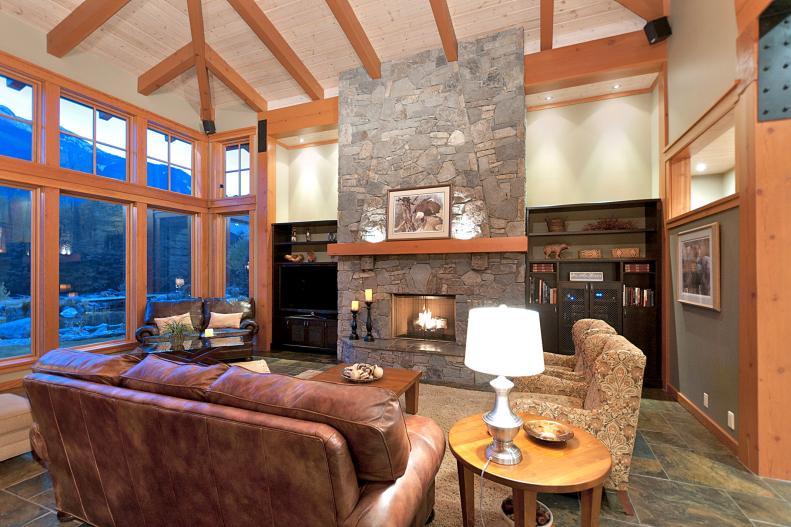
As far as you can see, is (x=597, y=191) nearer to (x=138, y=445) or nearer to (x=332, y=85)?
(x=332, y=85)

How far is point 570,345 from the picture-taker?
4629 millimetres

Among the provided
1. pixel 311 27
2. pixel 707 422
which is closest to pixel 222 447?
pixel 707 422

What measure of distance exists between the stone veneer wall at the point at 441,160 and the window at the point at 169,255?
119 inches

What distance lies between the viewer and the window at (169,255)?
5.77 metres

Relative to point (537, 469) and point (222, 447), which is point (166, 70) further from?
point (537, 469)

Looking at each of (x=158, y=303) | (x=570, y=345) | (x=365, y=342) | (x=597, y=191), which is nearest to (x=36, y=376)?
(x=365, y=342)

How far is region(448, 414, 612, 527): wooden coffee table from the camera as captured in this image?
4.48 feet

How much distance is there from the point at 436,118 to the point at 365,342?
3.29 m

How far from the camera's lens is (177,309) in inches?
216

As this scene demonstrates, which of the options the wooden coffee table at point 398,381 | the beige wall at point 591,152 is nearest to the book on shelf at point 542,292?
the beige wall at point 591,152

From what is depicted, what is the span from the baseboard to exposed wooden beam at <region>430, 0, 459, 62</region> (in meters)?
4.78

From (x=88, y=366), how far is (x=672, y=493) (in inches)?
133

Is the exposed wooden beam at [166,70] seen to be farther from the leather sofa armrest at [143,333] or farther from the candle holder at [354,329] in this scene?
the candle holder at [354,329]

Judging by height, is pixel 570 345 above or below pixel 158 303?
below
